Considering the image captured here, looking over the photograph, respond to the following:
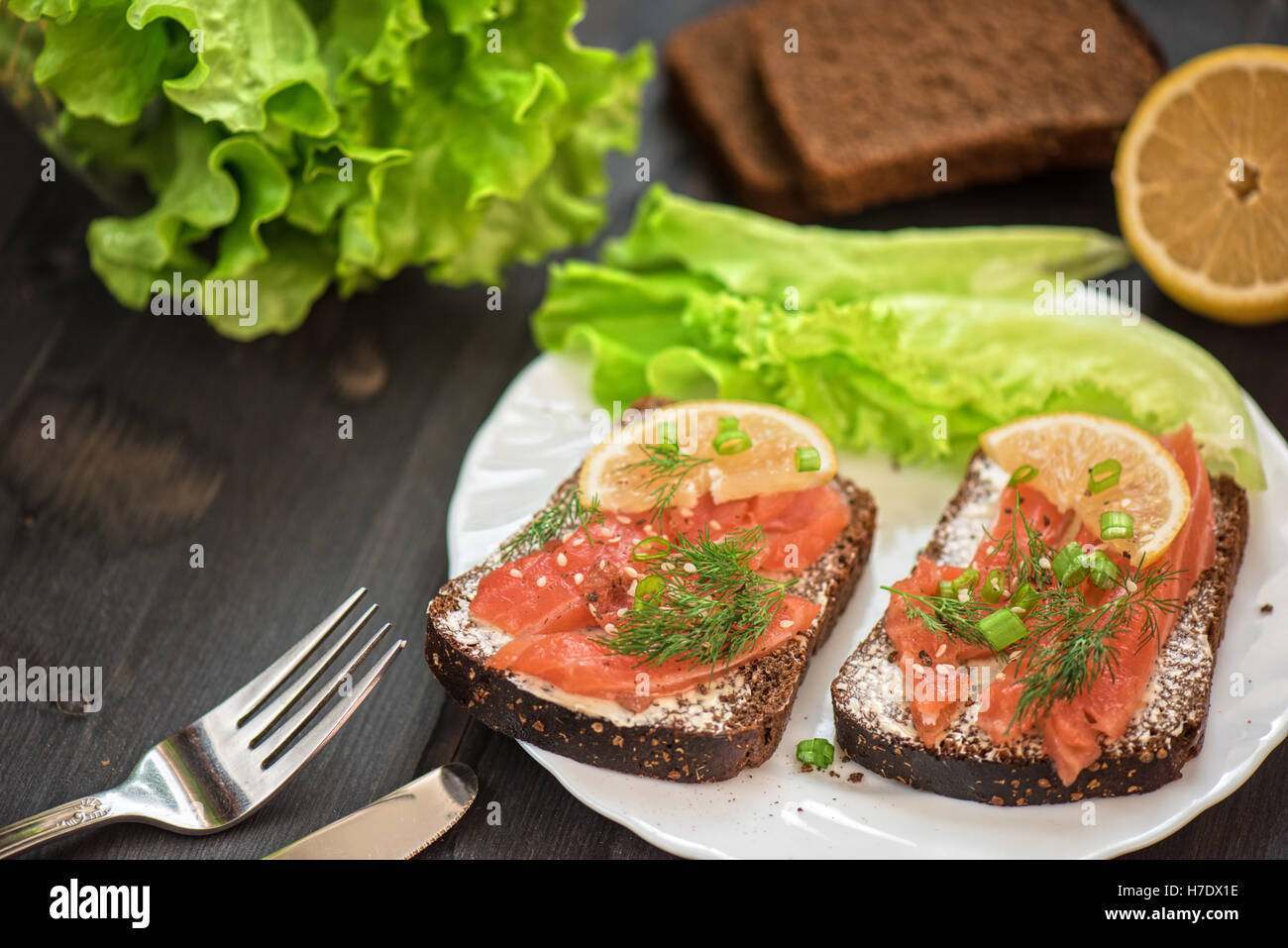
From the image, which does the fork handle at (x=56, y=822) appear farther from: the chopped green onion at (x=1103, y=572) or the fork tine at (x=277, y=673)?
the chopped green onion at (x=1103, y=572)

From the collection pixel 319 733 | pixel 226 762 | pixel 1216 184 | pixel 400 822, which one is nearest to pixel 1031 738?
pixel 400 822

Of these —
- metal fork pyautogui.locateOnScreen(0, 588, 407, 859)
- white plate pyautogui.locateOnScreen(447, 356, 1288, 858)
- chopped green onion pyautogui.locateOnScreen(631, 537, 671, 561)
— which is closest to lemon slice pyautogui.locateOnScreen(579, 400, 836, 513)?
chopped green onion pyautogui.locateOnScreen(631, 537, 671, 561)

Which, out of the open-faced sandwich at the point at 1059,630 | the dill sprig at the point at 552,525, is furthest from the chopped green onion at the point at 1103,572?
the dill sprig at the point at 552,525

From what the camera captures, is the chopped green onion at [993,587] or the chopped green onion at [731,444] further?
the chopped green onion at [731,444]

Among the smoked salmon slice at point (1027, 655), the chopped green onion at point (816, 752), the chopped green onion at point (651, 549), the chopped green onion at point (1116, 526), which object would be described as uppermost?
the chopped green onion at point (1116, 526)

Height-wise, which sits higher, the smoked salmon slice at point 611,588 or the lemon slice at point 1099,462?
the lemon slice at point 1099,462

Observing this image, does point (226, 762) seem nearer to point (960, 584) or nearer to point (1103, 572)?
point (960, 584)

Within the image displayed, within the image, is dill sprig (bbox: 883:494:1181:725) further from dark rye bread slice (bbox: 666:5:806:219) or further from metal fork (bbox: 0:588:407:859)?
dark rye bread slice (bbox: 666:5:806:219)

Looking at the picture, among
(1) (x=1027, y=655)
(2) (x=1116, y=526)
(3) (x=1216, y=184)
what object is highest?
(3) (x=1216, y=184)
